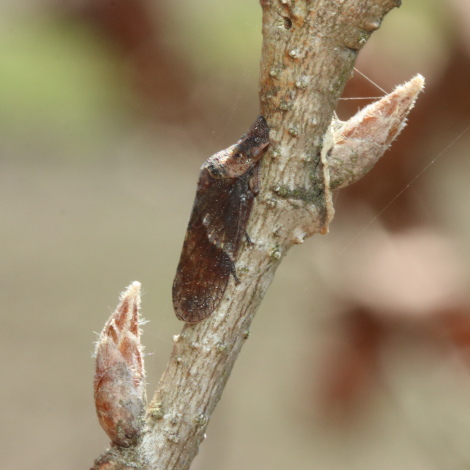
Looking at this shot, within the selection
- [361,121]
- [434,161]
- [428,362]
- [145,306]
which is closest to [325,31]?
[361,121]

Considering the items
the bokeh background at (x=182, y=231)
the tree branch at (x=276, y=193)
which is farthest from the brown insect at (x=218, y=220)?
the bokeh background at (x=182, y=231)

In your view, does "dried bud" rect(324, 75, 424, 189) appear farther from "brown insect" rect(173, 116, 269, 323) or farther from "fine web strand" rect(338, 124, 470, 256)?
"fine web strand" rect(338, 124, 470, 256)

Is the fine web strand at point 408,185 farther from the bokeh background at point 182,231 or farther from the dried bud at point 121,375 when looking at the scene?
the dried bud at point 121,375

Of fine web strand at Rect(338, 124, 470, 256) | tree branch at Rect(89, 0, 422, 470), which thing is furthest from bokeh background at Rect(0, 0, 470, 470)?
tree branch at Rect(89, 0, 422, 470)

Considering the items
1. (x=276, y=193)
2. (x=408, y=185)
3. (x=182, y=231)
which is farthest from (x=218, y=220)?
(x=182, y=231)

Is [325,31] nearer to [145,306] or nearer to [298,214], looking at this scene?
[298,214]

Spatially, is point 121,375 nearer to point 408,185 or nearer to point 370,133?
point 370,133
